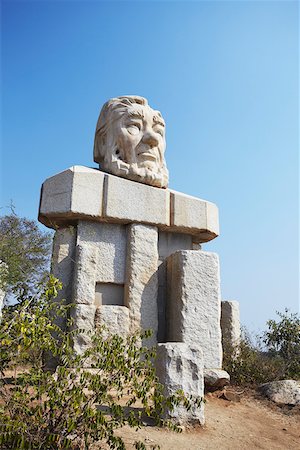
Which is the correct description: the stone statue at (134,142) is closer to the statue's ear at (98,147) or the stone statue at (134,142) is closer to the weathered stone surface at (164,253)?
the statue's ear at (98,147)

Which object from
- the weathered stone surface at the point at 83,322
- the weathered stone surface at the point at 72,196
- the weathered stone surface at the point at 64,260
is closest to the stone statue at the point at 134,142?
the weathered stone surface at the point at 72,196

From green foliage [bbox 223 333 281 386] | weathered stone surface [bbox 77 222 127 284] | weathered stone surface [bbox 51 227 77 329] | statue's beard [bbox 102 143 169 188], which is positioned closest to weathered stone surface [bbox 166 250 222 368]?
green foliage [bbox 223 333 281 386]

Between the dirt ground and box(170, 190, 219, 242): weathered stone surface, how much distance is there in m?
2.25

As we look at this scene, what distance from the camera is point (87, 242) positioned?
521 centimetres

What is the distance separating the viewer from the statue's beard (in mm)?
5637

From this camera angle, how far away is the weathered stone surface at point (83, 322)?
4621 millimetres

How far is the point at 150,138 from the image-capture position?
19.4ft

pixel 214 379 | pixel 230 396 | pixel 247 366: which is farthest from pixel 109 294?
pixel 247 366

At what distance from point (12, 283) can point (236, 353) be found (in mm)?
3087

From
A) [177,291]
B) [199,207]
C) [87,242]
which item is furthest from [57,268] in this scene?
[199,207]

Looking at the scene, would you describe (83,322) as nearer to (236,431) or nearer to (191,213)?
(236,431)

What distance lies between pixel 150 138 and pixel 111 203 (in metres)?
1.26

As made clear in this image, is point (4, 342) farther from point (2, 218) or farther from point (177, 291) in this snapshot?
point (2, 218)

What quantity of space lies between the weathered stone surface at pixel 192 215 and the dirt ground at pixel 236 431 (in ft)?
7.37
